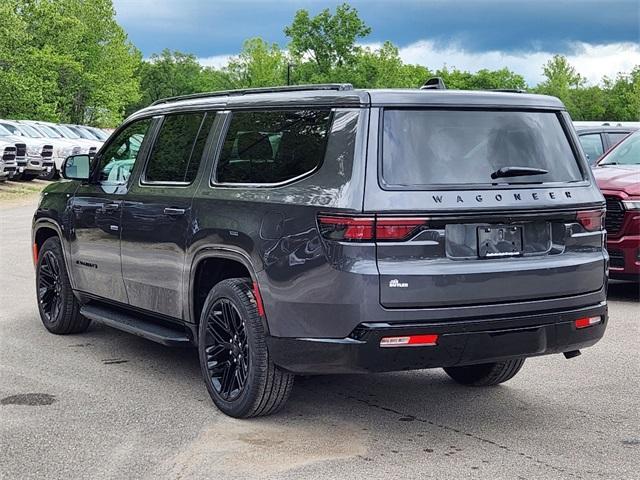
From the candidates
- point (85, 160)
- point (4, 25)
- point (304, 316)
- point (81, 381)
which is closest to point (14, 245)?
point (85, 160)

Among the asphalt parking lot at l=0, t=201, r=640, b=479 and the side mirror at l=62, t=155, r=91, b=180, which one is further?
the side mirror at l=62, t=155, r=91, b=180

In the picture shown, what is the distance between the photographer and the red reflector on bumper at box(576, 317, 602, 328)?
5.39 meters

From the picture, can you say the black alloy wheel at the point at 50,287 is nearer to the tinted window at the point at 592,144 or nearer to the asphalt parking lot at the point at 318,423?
the asphalt parking lot at the point at 318,423

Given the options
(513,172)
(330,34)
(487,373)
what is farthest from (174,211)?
(330,34)

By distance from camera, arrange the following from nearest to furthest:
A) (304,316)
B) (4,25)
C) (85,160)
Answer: (304,316), (85,160), (4,25)

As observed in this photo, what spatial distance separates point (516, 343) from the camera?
Result: 5.12 metres

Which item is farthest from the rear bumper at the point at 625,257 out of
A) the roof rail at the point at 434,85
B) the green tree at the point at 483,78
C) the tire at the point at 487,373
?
the green tree at the point at 483,78

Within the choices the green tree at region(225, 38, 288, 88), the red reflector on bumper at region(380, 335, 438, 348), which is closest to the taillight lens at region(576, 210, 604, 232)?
the red reflector on bumper at region(380, 335, 438, 348)

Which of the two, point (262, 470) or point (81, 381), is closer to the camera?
point (262, 470)

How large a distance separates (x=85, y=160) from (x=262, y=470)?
3659 millimetres

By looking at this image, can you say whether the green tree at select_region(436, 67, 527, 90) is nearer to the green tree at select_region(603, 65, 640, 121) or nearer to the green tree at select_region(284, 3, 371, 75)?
the green tree at select_region(603, 65, 640, 121)

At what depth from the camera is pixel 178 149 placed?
6453 millimetres

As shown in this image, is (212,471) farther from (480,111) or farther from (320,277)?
(480,111)

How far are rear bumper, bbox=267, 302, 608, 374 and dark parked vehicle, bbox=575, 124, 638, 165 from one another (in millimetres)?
9874
